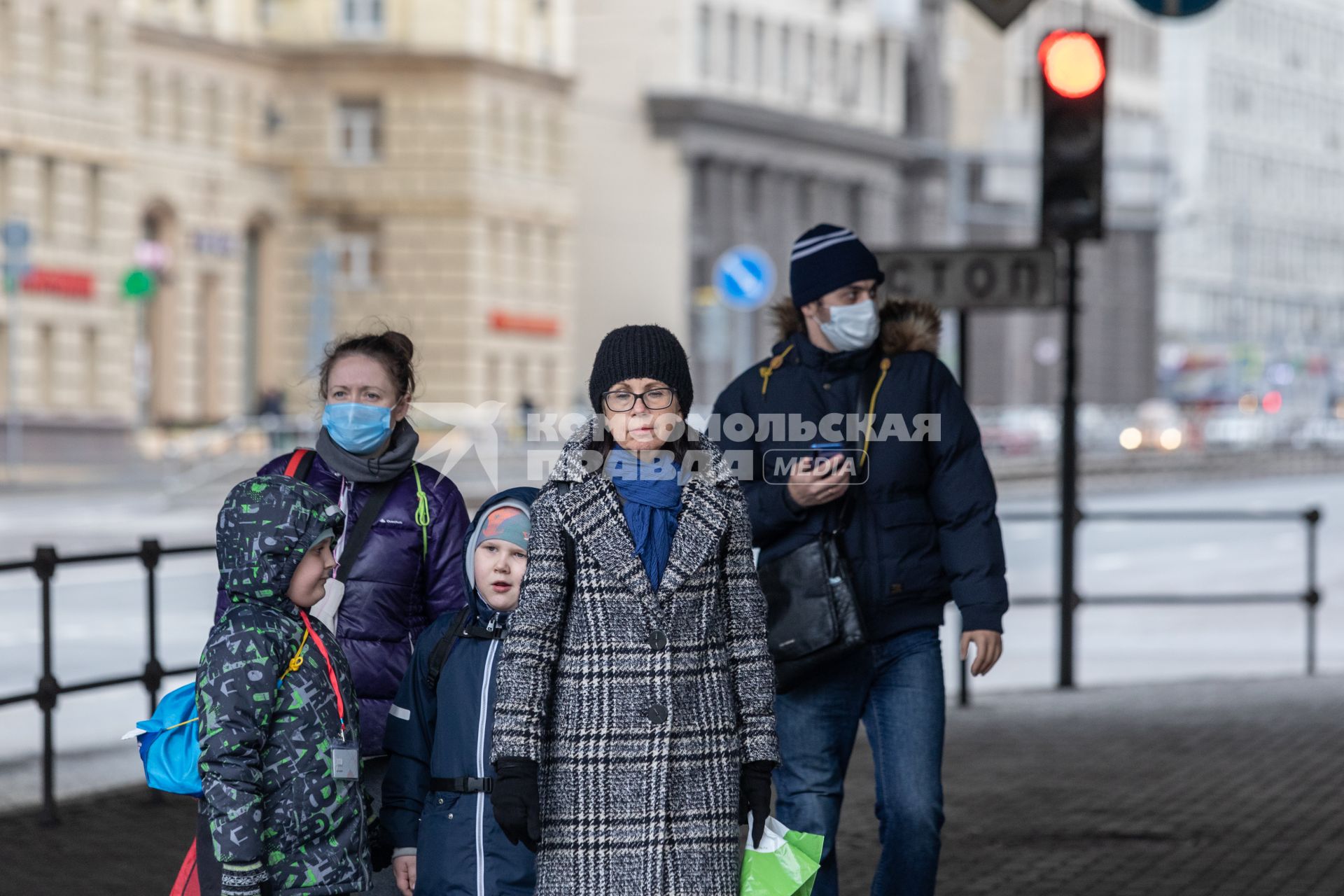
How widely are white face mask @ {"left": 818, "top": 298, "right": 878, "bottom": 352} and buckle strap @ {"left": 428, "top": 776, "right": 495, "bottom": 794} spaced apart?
1774mm

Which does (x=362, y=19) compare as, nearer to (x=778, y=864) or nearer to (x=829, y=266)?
(x=829, y=266)

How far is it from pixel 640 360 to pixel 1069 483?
912cm

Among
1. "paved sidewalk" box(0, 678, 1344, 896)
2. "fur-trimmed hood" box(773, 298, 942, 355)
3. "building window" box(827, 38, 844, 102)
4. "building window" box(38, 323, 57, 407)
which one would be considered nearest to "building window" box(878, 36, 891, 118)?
"building window" box(827, 38, 844, 102)

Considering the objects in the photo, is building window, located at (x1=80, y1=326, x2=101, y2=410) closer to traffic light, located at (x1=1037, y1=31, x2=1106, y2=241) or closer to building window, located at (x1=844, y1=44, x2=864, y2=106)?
traffic light, located at (x1=1037, y1=31, x2=1106, y2=241)

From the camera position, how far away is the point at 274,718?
195 inches

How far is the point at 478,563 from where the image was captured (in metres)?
5.31

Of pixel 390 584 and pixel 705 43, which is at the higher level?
pixel 705 43

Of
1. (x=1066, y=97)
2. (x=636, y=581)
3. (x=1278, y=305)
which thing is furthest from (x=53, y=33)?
(x=1278, y=305)

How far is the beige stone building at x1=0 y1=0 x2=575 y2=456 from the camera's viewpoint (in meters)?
50.4

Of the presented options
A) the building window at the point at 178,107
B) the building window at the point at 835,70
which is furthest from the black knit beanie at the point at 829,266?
the building window at the point at 835,70

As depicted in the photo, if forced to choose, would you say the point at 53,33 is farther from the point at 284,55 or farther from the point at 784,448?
the point at 784,448

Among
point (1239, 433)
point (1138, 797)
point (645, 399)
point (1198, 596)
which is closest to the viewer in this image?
point (645, 399)

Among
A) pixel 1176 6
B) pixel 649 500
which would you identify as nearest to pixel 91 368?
pixel 1176 6

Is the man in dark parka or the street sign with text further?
the street sign with text
